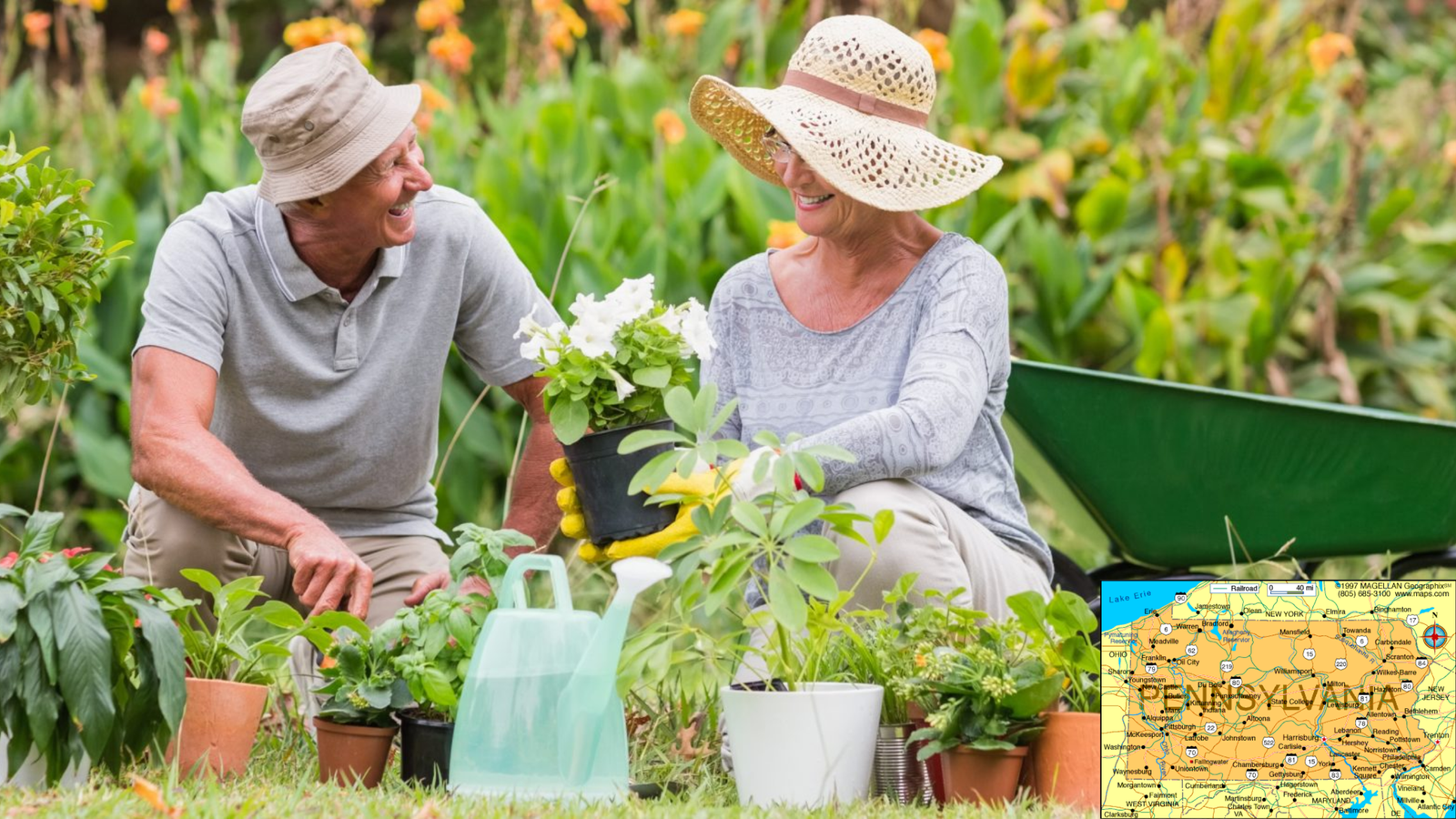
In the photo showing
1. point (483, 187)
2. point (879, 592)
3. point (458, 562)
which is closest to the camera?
point (458, 562)

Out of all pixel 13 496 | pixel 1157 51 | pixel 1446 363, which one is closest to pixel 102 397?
pixel 13 496

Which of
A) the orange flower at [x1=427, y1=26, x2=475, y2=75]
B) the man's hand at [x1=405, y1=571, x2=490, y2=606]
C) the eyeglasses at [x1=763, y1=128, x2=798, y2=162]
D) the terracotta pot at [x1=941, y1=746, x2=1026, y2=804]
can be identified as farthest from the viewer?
the orange flower at [x1=427, y1=26, x2=475, y2=75]

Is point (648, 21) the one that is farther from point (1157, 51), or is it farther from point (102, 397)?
point (102, 397)

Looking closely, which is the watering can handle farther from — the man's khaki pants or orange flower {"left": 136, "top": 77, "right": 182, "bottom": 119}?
orange flower {"left": 136, "top": 77, "right": 182, "bottom": 119}

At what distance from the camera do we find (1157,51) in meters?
5.23

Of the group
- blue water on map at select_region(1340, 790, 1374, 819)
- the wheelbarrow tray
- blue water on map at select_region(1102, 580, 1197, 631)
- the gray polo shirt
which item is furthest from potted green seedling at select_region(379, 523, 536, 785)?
the wheelbarrow tray

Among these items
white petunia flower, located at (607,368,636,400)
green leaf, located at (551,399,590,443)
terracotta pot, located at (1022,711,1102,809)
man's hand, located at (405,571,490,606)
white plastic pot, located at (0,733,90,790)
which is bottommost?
white plastic pot, located at (0,733,90,790)

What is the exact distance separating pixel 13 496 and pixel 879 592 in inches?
130

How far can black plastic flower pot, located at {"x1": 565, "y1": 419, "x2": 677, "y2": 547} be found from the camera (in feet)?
6.78

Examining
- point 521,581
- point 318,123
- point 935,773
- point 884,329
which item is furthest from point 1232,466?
point 318,123

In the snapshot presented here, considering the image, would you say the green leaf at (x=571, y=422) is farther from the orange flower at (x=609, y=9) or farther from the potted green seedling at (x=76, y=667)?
the orange flower at (x=609, y=9)

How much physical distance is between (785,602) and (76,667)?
0.82 metres

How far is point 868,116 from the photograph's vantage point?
7.82 ft

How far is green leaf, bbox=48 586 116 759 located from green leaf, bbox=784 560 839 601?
807 mm
